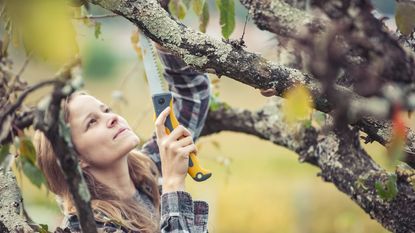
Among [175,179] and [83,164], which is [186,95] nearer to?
[83,164]

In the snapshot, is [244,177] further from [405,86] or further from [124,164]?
[405,86]

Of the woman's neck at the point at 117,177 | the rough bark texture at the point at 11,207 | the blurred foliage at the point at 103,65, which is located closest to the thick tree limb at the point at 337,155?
the woman's neck at the point at 117,177

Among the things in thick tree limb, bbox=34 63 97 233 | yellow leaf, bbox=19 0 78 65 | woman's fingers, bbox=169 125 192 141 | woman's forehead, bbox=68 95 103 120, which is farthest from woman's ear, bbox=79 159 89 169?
yellow leaf, bbox=19 0 78 65

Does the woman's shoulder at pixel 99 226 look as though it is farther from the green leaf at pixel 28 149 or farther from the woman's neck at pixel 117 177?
the green leaf at pixel 28 149

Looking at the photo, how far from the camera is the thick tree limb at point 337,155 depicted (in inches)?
62.2

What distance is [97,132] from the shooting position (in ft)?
5.24

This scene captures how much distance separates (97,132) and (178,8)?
0.41 meters

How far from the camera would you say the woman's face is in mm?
1589

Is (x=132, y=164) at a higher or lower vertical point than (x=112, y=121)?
lower

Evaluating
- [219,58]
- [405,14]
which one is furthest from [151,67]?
[405,14]

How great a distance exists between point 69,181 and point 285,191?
5.98 metres

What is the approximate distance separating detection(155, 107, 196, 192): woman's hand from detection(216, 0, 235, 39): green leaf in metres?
0.22

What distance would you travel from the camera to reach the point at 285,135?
6.39 feet

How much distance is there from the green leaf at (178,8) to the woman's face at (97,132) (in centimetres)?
32
